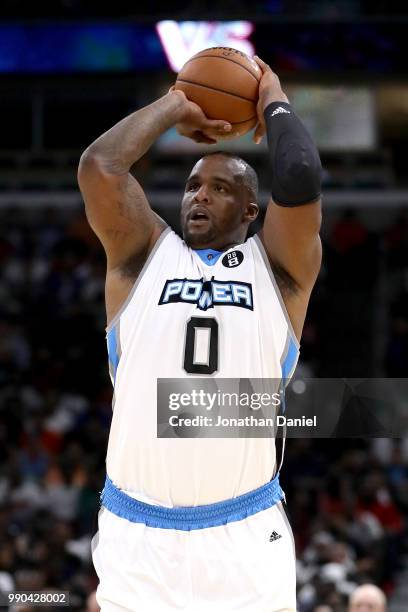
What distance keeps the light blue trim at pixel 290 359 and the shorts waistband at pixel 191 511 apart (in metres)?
0.45

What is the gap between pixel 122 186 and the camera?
4250mm

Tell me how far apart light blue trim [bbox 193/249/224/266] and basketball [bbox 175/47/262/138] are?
53cm

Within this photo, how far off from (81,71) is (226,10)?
7.56ft

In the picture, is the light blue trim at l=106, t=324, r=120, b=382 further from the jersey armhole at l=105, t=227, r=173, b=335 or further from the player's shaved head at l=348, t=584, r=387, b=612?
the player's shaved head at l=348, t=584, r=387, b=612

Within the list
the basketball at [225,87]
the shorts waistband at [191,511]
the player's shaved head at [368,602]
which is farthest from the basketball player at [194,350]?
the player's shaved head at [368,602]

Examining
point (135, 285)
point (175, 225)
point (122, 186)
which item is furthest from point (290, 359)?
point (175, 225)

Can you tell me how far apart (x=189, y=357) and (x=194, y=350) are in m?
0.03

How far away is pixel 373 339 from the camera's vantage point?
17.4 metres

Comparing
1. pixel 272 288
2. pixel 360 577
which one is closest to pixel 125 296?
pixel 272 288

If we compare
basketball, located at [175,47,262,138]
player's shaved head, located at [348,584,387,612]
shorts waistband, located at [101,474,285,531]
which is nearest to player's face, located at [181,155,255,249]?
basketball, located at [175,47,262,138]

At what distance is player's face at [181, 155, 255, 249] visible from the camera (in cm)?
443

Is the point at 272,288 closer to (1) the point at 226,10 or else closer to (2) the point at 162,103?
(2) the point at 162,103

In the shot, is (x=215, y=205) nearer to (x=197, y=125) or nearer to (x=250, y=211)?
(x=250, y=211)

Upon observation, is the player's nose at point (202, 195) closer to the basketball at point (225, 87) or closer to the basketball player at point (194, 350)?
the basketball player at point (194, 350)
